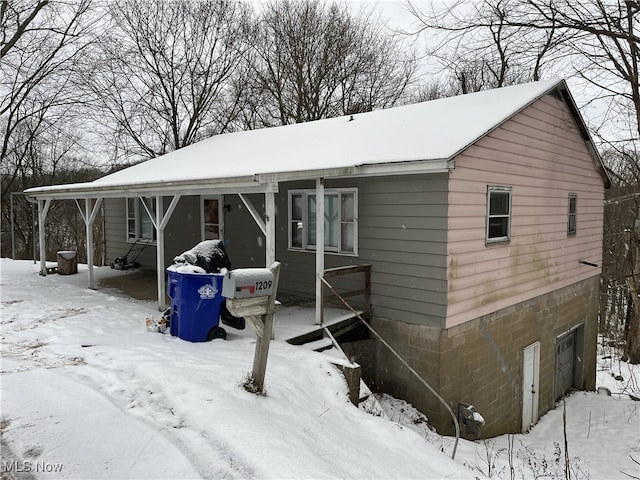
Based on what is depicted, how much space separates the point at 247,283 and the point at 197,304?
7.52ft

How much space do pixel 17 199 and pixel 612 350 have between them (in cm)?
3003

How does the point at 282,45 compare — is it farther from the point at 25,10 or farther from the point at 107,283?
the point at 107,283

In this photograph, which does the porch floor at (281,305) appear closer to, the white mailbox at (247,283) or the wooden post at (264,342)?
the wooden post at (264,342)

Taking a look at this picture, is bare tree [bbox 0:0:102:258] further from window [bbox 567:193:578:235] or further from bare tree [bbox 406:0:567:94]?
window [bbox 567:193:578:235]

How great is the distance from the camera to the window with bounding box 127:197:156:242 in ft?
44.0

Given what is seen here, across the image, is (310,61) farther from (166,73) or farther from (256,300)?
(256,300)

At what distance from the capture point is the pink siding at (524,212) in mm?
7035

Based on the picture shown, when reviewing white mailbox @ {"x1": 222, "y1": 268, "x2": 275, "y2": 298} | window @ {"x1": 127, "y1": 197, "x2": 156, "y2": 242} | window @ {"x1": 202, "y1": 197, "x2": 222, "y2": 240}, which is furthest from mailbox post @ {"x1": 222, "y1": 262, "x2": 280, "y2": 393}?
window @ {"x1": 127, "y1": 197, "x2": 156, "y2": 242}

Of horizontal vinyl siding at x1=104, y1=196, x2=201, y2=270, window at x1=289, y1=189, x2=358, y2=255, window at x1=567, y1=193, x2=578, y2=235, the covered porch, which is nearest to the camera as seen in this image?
the covered porch

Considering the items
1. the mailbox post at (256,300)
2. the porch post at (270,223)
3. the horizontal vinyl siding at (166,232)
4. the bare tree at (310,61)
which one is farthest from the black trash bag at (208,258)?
the bare tree at (310,61)

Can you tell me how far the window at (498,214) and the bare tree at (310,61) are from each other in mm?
15515

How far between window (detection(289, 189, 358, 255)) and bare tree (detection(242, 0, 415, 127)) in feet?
45.5

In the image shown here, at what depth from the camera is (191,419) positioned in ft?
12.6

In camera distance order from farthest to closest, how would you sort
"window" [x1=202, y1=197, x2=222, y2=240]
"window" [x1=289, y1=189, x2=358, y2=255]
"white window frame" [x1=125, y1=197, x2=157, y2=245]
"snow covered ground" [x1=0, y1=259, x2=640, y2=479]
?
"white window frame" [x1=125, y1=197, x2=157, y2=245] → "window" [x1=202, y1=197, x2=222, y2=240] → "window" [x1=289, y1=189, x2=358, y2=255] → "snow covered ground" [x1=0, y1=259, x2=640, y2=479]
